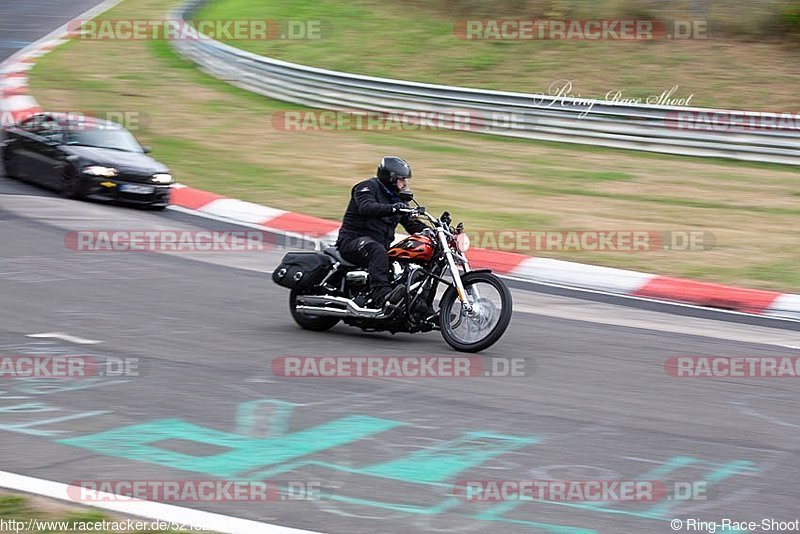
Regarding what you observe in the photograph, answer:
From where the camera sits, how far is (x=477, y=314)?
9562 mm

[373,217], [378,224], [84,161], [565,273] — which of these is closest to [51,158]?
[84,161]

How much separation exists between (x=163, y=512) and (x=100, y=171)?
11478mm

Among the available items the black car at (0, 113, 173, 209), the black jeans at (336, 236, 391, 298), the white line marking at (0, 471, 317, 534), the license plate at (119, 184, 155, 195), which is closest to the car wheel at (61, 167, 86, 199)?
the black car at (0, 113, 173, 209)

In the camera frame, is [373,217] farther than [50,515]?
Yes

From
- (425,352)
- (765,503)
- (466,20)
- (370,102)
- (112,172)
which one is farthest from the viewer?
(466,20)

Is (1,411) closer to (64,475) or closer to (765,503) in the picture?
→ (64,475)

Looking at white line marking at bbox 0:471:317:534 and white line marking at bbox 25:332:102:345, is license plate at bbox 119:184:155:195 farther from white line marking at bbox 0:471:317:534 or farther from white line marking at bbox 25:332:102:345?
white line marking at bbox 0:471:317:534

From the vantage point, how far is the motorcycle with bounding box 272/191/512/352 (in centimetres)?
948

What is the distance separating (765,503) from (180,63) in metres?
25.6

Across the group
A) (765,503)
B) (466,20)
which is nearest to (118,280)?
(765,503)

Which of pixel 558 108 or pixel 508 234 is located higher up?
pixel 558 108

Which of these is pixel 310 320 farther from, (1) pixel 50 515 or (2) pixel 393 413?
(1) pixel 50 515

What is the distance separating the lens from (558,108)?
21.8 m

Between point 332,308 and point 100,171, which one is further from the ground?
point 100,171
